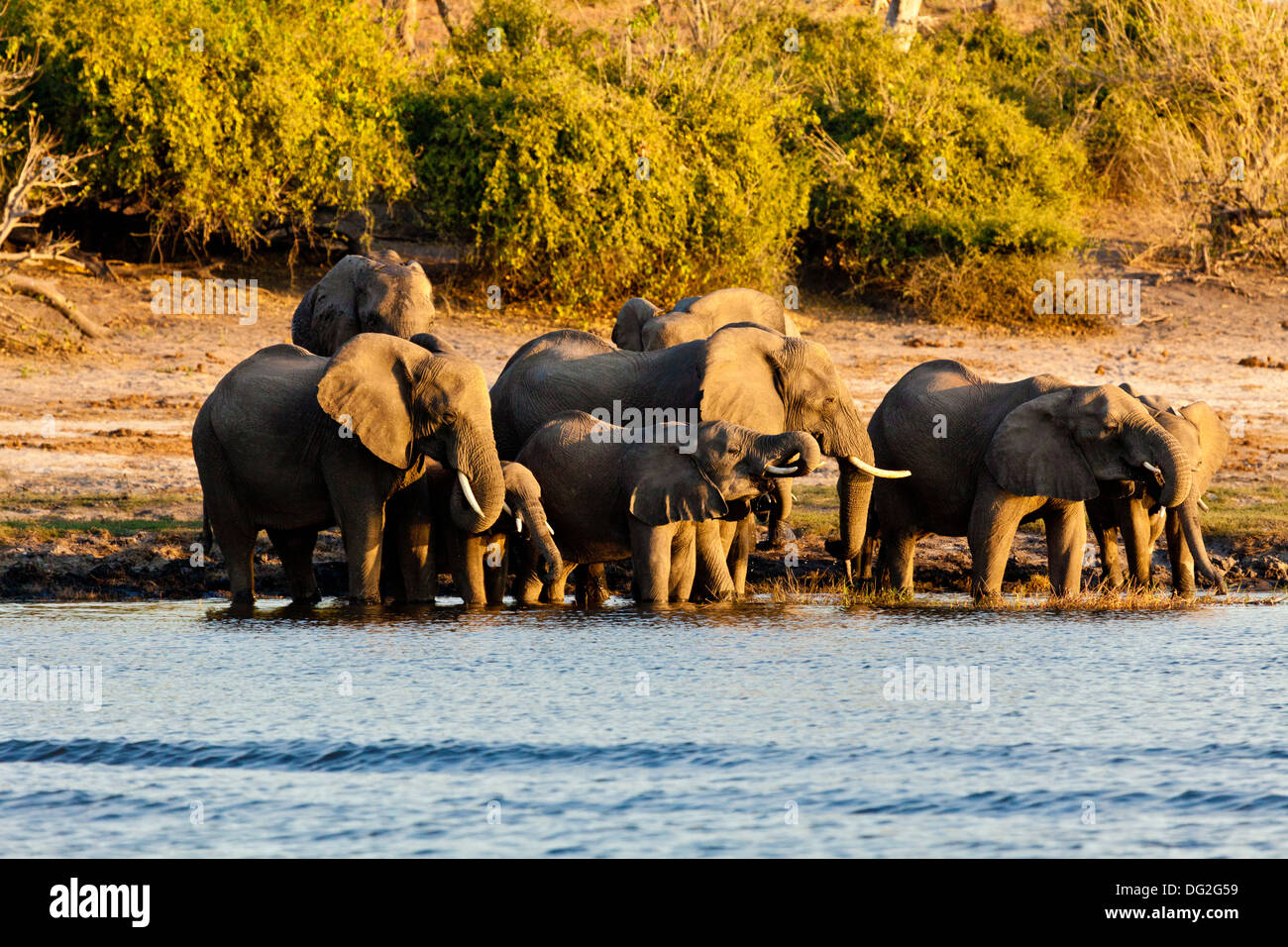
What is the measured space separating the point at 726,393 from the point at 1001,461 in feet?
5.91

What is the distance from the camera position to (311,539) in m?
12.9

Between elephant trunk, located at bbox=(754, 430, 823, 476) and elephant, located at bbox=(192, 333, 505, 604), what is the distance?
1.61 metres

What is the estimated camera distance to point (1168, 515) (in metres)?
13.5

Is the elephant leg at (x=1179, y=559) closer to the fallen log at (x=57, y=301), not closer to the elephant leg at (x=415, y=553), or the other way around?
the elephant leg at (x=415, y=553)

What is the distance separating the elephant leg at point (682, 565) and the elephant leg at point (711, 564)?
0.24ft

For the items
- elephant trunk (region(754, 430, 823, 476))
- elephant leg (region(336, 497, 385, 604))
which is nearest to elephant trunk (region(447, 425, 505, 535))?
elephant leg (region(336, 497, 385, 604))

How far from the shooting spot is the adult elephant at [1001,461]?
492 inches

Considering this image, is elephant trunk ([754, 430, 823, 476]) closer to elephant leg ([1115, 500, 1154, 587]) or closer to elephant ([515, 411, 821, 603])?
elephant ([515, 411, 821, 603])

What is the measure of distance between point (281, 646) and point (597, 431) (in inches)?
100

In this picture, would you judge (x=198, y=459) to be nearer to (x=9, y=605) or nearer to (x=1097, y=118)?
(x=9, y=605)

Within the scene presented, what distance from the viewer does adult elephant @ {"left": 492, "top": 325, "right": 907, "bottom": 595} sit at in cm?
1277

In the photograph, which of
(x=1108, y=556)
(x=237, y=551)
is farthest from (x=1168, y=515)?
(x=237, y=551)

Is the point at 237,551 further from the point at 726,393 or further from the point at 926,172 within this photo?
the point at 926,172

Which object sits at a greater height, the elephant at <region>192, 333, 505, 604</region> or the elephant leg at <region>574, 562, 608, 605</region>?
the elephant at <region>192, 333, 505, 604</region>
